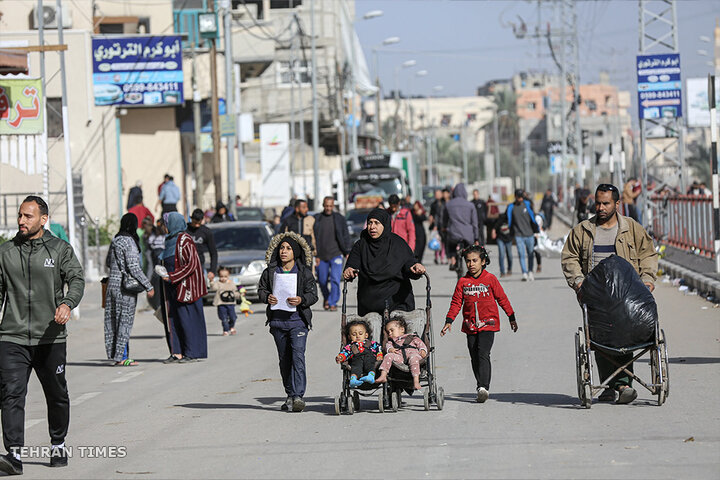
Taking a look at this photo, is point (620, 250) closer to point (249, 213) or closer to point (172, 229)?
point (172, 229)

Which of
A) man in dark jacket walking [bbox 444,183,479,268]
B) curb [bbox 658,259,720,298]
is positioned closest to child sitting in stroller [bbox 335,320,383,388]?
curb [bbox 658,259,720,298]

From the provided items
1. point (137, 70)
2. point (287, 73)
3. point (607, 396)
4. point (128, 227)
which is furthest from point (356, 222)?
point (287, 73)

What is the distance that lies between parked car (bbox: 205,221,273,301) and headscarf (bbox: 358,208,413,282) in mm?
11702

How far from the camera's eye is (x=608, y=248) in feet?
33.0

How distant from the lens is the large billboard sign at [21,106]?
814 inches

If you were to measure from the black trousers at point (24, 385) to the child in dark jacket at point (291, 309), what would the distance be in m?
2.45

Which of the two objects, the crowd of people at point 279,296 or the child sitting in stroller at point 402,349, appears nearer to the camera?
the crowd of people at point 279,296

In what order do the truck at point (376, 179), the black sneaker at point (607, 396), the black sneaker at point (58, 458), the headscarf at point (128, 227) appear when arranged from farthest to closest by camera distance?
the truck at point (376, 179) < the headscarf at point (128, 227) < the black sneaker at point (607, 396) < the black sneaker at point (58, 458)

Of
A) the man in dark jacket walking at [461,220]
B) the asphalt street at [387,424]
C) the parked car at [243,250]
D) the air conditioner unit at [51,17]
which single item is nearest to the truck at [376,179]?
the air conditioner unit at [51,17]

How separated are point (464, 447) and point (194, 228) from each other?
35.8ft

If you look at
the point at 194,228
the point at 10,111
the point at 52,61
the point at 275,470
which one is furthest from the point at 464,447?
the point at 52,61

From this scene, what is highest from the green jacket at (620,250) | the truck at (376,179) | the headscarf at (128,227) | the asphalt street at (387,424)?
the truck at (376,179)

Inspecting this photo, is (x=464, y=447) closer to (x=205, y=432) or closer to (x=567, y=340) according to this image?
(x=205, y=432)

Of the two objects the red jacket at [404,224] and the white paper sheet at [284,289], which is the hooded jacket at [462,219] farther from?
the white paper sheet at [284,289]
